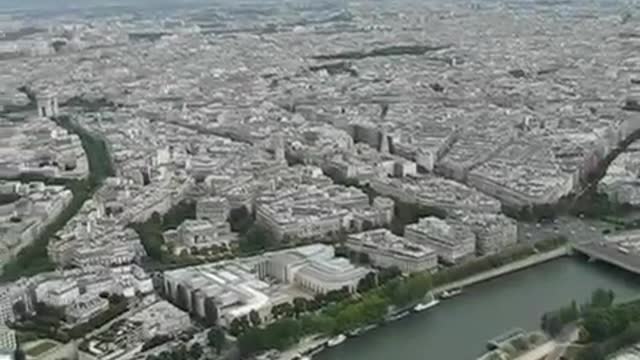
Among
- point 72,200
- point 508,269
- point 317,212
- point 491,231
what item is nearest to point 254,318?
point 508,269

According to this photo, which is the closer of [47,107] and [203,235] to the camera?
[203,235]

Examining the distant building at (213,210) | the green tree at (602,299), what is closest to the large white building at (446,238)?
the green tree at (602,299)

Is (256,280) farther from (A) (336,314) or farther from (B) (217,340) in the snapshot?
(B) (217,340)

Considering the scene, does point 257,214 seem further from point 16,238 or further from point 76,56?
point 76,56

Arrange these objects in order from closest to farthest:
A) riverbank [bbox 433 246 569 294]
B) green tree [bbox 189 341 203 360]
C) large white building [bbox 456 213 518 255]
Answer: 1. green tree [bbox 189 341 203 360]
2. riverbank [bbox 433 246 569 294]
3. large white building [bbox 456 213 518 255]

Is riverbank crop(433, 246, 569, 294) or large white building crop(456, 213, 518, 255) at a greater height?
large white building crop(456, 213, 518, 255)

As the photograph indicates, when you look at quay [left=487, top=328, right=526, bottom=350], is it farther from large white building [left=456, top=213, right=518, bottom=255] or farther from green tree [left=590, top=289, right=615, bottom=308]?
large white building [left=456, top=213, right=518, bottom=255]

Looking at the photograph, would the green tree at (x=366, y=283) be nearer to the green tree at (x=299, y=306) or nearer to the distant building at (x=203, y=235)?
the green tree at (x=299, y=306)

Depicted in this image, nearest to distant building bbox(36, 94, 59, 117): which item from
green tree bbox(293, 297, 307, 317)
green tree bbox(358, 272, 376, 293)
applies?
green tree bbox(358, 272, 376, 293)
